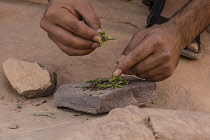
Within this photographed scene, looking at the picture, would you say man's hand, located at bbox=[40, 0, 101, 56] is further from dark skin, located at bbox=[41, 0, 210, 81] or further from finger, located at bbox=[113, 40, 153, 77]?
finger, located at bbox=[113, 40, 153, 77]

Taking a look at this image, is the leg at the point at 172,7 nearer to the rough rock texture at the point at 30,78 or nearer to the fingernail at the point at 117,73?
A: the fingernail at the point at 117,73


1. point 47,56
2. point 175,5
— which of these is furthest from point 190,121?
point 175,5

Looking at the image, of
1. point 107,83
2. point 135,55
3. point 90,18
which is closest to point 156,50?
point 135,55

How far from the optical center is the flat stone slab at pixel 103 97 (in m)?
2.17

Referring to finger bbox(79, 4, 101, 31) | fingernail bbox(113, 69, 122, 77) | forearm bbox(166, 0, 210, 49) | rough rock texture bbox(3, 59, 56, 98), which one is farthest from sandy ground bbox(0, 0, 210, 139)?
finger bbox(79, 4, 101, 31)

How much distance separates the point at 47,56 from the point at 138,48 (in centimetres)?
124

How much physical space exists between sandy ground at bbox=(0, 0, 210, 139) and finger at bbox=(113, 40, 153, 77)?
41 cm

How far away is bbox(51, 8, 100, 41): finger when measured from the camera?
7.68 ft

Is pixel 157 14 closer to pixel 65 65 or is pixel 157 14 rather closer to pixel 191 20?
pixel 191 20

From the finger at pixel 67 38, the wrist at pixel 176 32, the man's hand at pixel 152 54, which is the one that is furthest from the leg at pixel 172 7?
the finger at pixel 67 38

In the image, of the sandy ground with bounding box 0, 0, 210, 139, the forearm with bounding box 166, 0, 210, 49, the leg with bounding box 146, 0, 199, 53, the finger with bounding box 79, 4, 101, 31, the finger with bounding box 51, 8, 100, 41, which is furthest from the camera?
the leg with bounding box 146, 0, 199, 53

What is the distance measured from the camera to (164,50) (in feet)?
7.95

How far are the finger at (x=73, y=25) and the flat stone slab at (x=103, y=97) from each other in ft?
1.30

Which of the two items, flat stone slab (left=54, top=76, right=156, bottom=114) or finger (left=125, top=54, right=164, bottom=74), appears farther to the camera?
finger (left=125, top=54, right=164, bottom=74)
